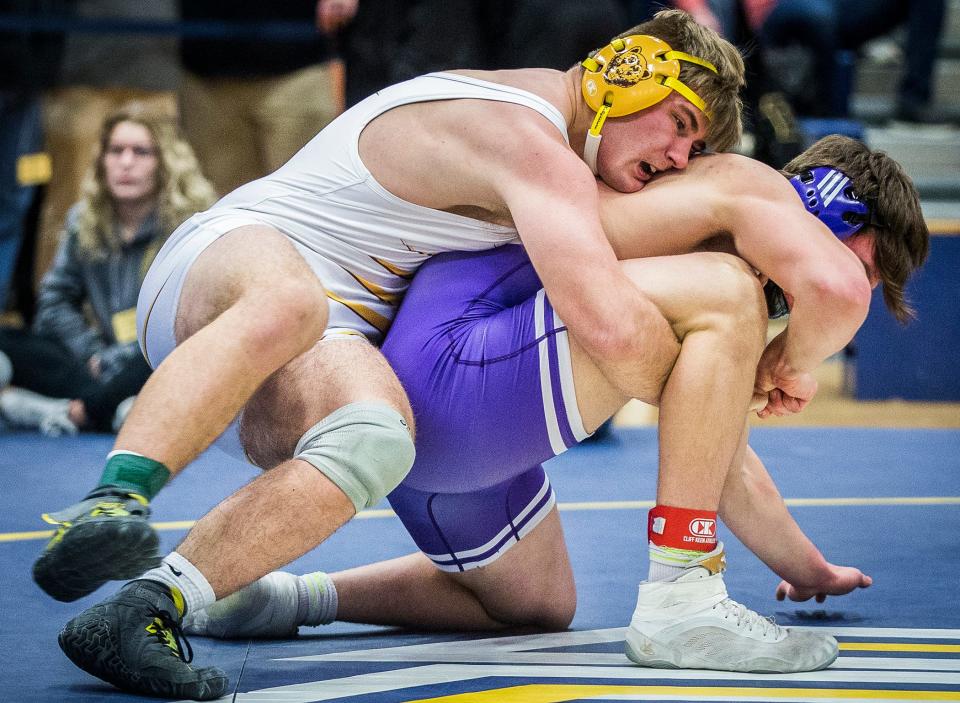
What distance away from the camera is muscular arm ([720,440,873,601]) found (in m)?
2.58

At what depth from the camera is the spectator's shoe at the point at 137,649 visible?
200cm

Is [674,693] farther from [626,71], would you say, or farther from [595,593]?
[626,71]

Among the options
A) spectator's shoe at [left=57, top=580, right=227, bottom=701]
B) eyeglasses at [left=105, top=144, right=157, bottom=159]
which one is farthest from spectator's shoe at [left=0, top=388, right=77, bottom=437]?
spectator's shoe at [left=57, top=580, right=227, bottom=701]

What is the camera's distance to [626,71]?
8.31 ft

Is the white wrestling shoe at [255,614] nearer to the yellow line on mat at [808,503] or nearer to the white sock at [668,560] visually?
the white sock at [668,560]

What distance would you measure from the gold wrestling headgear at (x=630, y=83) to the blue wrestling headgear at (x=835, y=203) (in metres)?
0.23

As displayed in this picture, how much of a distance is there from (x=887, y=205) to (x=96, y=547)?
1454 millimetres

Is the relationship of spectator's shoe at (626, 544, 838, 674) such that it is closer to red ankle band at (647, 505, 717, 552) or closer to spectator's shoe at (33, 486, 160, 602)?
red ankle band at (647, 505, 717, 552)

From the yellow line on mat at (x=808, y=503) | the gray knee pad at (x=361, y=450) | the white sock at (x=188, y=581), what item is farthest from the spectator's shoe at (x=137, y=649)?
the yellow line on mat at (x=808, y=503)

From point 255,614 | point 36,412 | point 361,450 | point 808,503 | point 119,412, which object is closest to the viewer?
point 361,450

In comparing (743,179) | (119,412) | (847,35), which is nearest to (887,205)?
(743,179)

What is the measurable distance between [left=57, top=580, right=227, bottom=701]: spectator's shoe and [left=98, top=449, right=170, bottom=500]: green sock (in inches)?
6.4

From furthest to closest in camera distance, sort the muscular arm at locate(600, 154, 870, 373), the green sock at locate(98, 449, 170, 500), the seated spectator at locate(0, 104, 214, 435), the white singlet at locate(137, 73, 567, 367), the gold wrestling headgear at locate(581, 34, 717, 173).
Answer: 1. the seated spectator at locate(0, 104, 214, 435)
2. the gold wrestling headgear at locate(581, 34, 717, 173)
3. the white singlet at locate(137, 73, 567, 367)
4. the muscular arm at locate(600, 154, 870, 373)
5. the green sock at locate(98, 449, 170, 500)

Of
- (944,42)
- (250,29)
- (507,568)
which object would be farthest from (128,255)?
(944,42)
